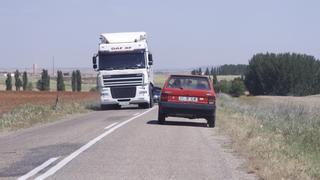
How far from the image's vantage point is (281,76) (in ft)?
405

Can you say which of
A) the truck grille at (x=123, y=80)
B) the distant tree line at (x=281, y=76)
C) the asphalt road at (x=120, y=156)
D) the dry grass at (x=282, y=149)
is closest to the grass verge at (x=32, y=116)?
the truck grille at (x=123, y=80)

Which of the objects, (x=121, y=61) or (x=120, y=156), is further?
(x=121, y=61)

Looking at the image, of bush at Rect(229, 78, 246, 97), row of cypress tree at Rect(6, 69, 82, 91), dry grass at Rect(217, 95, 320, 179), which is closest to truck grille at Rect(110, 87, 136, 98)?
dry grass at Rect(217, 95, 320, 179)

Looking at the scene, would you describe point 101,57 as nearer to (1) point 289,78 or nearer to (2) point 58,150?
(2) point 58,150

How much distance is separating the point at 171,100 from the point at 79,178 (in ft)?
41.8

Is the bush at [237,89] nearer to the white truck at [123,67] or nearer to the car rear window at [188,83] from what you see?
the white truck at [123,67]

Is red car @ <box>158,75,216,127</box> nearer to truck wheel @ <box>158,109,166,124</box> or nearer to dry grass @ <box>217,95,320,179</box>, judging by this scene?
truck wheel @ <box>158,109,166,124</box>

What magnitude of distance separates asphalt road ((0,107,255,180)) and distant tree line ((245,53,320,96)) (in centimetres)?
10302

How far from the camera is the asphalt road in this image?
1143 centimetres

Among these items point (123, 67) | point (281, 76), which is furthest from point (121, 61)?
point (281, 76)

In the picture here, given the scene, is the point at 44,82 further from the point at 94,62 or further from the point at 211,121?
the point at 211,121

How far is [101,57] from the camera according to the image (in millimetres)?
36500

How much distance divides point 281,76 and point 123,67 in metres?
90.0

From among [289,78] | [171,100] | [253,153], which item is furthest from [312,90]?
[253,153]
